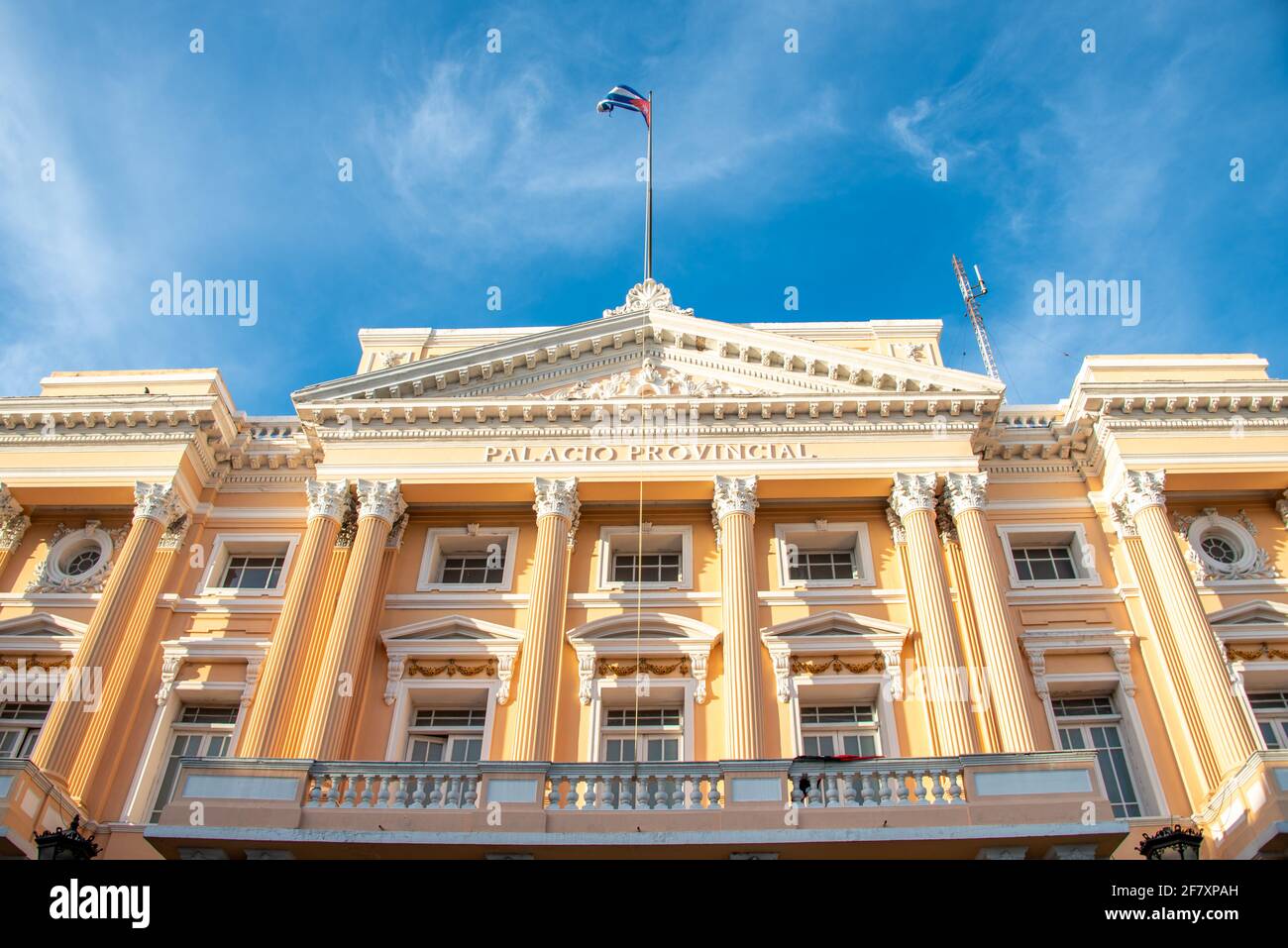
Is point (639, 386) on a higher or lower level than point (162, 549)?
higher

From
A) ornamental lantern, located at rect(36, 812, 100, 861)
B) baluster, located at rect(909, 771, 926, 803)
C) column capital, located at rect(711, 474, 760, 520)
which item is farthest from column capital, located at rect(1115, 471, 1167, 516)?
ornamental lantern, located at rect(36, 812, 100, 861)

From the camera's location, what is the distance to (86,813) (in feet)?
58.6

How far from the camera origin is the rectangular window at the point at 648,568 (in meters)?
21.8

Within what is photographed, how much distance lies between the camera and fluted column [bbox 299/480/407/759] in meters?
17.8

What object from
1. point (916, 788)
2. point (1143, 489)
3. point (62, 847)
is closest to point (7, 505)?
point (62, 847)

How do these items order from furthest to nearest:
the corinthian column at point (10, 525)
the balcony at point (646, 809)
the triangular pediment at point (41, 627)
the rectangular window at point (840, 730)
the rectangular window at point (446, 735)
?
1. the corinthian column at point (10, 525)
2. the triangular pediment at point (41, 627)
3. the rectangular window at point (446, 735)
4. the rectangular window at point (840, 730)
5. the balcony at point (646, 809)

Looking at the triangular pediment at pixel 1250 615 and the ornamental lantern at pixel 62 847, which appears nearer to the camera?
the ornamental lantern at pixel 62 847

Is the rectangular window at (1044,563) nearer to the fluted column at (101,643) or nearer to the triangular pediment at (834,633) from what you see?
the triangular pediment at (834,633)

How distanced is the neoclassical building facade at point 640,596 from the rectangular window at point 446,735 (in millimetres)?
62

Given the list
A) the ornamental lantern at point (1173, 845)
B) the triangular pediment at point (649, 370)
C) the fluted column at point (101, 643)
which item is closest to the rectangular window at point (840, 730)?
the ornamental lantern at point (1173, 845)
